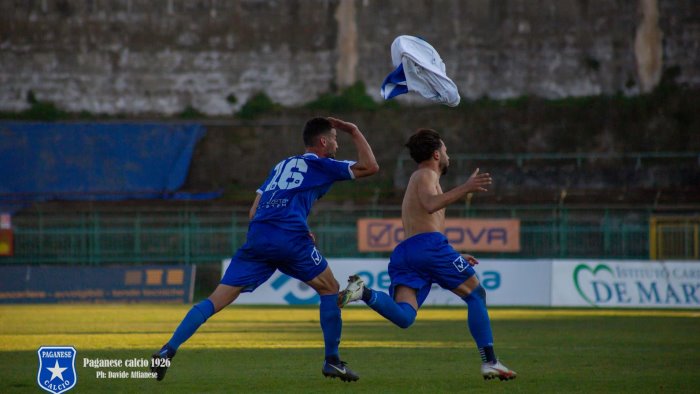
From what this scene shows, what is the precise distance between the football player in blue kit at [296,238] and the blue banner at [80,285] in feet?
62.6

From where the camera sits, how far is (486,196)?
37500mm

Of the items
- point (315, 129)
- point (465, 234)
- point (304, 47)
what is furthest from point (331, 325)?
point (304, 47)

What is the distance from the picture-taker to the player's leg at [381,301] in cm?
971

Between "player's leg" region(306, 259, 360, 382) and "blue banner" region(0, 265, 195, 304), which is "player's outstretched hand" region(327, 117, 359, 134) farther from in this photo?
"blue banner" region(0, 265, 195, 304)

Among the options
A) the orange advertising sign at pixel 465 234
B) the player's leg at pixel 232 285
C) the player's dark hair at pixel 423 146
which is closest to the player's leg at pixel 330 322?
the player's leg at pixel 232 285

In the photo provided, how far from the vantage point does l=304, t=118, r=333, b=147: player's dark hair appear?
33.5 ft

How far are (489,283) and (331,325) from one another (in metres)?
17.2

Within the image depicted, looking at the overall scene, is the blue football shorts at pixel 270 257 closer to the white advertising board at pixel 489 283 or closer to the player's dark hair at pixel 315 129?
the player's dark hair at pixel 315 129

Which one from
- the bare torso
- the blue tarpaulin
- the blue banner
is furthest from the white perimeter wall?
the bare torso

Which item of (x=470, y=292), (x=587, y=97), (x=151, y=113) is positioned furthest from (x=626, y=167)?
(x=470, y=292)

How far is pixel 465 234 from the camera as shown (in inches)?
1238

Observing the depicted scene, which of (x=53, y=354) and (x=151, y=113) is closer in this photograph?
(x=53, y=354)

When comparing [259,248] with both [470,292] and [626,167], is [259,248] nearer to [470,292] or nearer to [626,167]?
[470,292]

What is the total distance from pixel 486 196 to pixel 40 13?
17838mm
